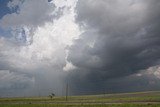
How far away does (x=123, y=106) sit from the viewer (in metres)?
59.0

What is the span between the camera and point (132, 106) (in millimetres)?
57812

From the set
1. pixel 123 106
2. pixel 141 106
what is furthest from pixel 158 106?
pixel 123 106

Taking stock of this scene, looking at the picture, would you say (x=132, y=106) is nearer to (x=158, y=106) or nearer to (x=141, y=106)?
(x=141, y=106)

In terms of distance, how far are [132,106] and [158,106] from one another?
5.79 metres

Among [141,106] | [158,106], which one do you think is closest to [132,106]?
[141,106]

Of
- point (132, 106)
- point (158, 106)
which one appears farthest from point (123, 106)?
point (158, 106)

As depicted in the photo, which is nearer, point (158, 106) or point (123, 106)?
point (158, 106)

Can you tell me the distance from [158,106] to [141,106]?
158 inches

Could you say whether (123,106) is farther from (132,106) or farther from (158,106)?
(158,106)

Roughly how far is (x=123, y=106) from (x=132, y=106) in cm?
212

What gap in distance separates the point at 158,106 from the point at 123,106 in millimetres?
7909

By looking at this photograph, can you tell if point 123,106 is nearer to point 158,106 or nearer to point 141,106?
point 141,106

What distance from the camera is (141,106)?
57188 mm
